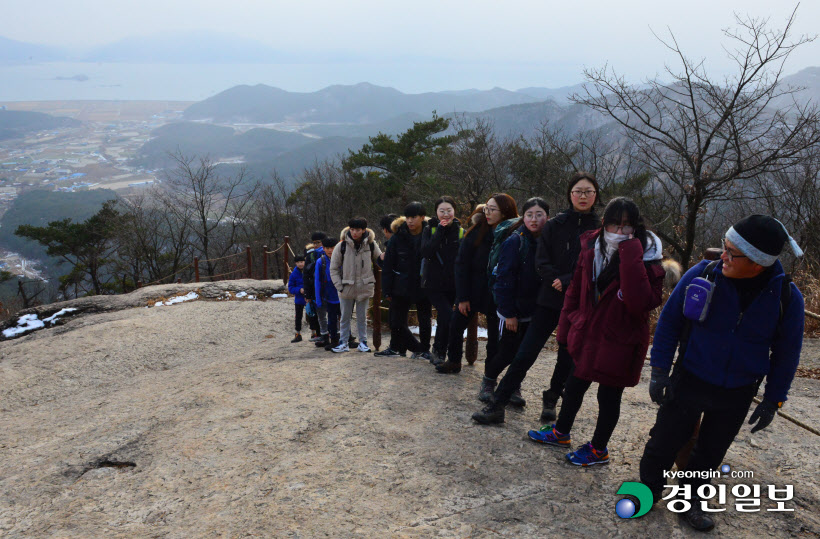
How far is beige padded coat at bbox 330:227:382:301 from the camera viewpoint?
5668 millimetres

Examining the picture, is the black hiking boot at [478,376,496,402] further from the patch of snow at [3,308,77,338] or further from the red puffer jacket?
the patch of snow at [3,308,77,338]

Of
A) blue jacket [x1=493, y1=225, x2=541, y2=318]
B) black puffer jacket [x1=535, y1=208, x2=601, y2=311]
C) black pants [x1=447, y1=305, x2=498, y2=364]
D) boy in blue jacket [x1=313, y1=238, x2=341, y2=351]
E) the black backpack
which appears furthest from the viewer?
the black backpack

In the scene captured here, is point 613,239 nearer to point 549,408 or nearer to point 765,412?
point 765,412

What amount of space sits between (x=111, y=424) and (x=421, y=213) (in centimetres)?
340

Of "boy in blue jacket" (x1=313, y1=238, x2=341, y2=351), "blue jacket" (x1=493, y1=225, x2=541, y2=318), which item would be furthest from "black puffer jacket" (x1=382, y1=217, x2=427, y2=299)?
"blue jacket" (x1=493, y1=225, x2=541, y2=318)

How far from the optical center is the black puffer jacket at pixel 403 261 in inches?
199

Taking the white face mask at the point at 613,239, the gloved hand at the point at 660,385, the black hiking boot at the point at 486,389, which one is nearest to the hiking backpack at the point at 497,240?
the black hiking boot at the point at 486,389

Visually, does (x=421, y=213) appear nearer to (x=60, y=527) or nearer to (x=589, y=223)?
(x=589, y=223)

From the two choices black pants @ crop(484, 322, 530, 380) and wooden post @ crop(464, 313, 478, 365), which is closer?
black pants @ crop(484, 322, 530, 380)

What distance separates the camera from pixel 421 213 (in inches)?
196

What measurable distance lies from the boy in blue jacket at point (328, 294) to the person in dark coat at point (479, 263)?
2277mm

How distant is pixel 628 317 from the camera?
263cm

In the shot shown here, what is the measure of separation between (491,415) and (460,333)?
1094mm

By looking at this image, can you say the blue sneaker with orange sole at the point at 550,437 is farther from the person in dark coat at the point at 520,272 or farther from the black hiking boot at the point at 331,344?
the black hiking boot at the point at 331,344
